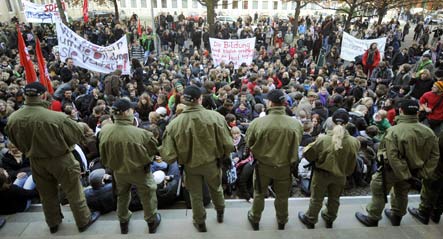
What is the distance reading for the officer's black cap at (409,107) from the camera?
3.78 metres

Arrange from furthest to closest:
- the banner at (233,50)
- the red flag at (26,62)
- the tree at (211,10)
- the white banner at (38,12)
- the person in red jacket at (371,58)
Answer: the tree at (211,10)
the white banner at (38,12)
the banner at (233,50)
the person in red jacket at (371,58)
the red flag at (26,62)

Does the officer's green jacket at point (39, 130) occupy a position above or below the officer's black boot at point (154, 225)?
above

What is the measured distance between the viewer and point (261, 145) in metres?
3.87

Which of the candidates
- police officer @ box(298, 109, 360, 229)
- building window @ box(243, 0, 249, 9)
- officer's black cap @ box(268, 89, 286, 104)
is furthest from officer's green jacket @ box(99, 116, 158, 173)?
building window @ box(243, 0, 249, 9)

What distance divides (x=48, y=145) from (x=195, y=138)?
163cm

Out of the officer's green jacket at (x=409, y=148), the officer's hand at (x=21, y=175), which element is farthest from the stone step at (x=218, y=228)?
the officer's green jacket at (x=409, y=148)

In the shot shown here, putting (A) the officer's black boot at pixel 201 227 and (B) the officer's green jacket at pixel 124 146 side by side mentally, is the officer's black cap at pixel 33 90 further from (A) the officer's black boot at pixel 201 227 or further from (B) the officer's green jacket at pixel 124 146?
(A) the officer's black boot at pixel 201 227

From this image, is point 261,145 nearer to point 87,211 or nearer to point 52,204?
point 87,211

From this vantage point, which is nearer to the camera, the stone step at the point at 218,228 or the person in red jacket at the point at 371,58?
the stone step at the point at 218,228

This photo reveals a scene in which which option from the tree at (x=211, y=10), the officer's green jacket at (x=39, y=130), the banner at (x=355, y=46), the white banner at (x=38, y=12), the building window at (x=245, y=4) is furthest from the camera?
the building window at (x=245, y=4)

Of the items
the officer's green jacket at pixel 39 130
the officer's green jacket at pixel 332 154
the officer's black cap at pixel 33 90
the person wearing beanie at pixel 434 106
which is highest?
the officer's black cap at pixel 33 90

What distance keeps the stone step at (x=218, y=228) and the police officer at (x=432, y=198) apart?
0.12 m

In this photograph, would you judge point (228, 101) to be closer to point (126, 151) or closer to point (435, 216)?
point (126, 151)

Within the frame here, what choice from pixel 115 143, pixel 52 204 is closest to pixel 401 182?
pixel 115 143
